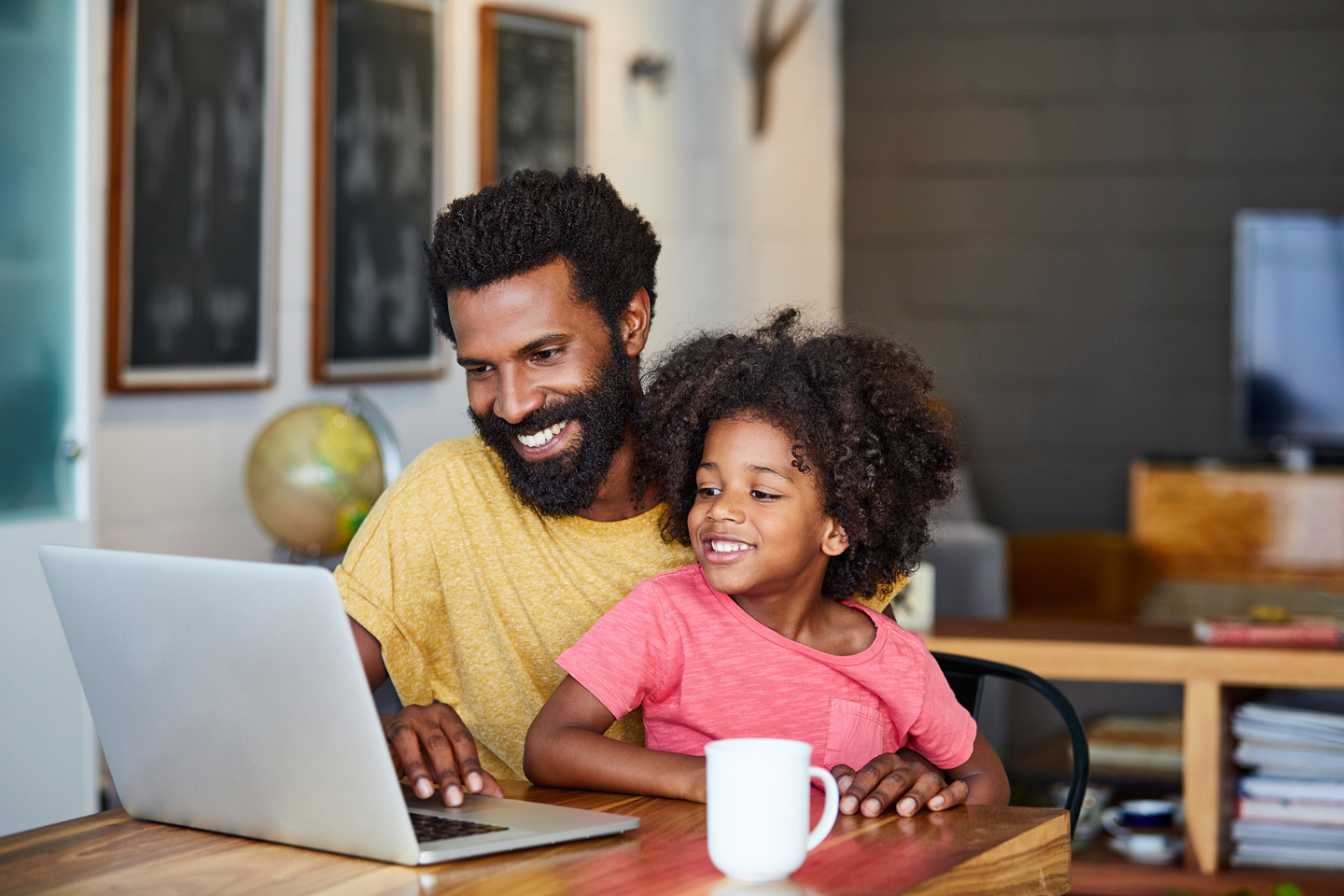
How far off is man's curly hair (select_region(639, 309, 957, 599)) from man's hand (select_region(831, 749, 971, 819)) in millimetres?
319

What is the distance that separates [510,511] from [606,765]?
44 centimetres

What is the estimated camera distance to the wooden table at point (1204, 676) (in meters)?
2.44

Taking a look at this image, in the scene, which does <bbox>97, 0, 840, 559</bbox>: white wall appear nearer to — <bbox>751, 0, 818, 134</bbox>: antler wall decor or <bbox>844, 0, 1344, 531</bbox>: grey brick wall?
<bbox>751, 0, 818, 134</bbox>: antler wall decor

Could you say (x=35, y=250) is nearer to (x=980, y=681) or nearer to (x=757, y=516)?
(x=757, y=516)

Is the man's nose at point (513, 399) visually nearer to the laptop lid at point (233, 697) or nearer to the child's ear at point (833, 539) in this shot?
the child's ear at point (833, 539)

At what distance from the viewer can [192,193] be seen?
292 centimetres

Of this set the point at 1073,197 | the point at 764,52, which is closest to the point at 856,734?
the point at 764,52

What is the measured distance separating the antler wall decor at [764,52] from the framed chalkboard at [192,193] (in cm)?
219

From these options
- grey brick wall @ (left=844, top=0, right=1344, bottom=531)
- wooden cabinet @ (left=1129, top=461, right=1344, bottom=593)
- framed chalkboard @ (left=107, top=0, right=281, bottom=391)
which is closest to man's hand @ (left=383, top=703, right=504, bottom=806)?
framed chalkboard @ (left=107, top=0, right=281, bottom=391)

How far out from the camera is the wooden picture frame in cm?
379

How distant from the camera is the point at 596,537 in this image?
158 cm

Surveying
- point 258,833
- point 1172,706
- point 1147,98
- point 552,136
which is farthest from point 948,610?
point 258,833

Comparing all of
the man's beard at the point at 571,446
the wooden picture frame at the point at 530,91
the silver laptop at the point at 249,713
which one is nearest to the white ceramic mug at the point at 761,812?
the silver laptop at the point at 249,713

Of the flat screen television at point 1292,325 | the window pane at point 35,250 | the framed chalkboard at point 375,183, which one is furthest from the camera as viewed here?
the flat screen television at point 1292,325
